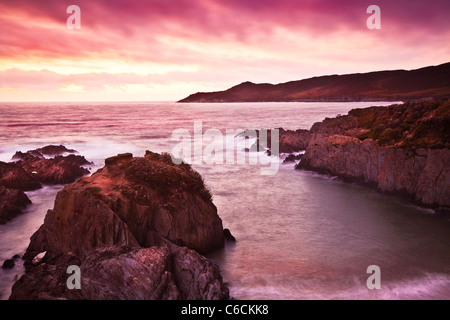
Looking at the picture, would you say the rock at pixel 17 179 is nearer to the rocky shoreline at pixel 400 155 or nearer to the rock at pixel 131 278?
the rock at pixel 131 278

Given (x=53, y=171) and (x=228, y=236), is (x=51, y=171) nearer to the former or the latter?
(x=53, y=171)

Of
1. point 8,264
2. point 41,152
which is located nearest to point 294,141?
point 41,152

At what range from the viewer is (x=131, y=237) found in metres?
14.9

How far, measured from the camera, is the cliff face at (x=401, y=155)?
24.5m

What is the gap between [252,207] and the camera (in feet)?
85.3

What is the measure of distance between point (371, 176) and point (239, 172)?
13.8m

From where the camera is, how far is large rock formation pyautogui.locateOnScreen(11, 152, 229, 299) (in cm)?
1202

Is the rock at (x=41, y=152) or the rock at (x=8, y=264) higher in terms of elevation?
the rock at (x=41, y=152)

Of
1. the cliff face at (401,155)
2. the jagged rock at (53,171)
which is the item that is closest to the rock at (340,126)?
the cliff face at (401,155)

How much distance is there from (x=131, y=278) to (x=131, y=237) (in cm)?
323

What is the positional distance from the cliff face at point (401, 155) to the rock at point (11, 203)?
88.6ft

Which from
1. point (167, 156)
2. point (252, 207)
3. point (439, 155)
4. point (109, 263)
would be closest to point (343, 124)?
point (439, 155)
